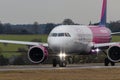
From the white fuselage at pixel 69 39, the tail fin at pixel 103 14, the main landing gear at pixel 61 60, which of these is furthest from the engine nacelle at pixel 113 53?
the tail fin at pixel 103 14

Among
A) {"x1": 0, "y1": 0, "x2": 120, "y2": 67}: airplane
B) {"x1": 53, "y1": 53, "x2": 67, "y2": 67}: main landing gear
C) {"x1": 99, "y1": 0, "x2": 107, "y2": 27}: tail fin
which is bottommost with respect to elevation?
{"x1": 53, "y1": 53, "x2": 67, "y2": 67}: main landing gear

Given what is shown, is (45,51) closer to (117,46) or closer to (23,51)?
(117,46)

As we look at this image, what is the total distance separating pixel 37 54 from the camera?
6425 cm

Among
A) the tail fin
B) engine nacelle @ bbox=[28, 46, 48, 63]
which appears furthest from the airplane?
the tail fin

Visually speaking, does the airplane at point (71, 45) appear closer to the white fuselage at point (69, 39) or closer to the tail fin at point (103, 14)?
the white fuselage at point (69, 39)

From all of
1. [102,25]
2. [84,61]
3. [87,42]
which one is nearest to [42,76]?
[87,42]

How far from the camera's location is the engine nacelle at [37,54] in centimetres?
6356

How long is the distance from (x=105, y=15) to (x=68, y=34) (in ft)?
65.5

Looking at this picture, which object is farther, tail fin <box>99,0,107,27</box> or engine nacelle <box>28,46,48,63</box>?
tail fin <box>99,0,107,27</box>

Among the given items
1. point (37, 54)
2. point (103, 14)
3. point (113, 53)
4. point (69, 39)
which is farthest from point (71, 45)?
point (103, 14)

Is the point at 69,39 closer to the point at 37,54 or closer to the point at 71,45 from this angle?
the point at 71,45

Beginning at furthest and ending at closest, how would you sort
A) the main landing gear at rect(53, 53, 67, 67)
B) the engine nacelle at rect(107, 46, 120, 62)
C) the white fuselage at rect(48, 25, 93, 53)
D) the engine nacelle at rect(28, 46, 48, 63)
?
the engine nacelle at rect(28, 46, 48, 63)
the engine nacelle at rect(107, 46, 120, 62)
the white fuselage at rect(48, 25, 93, 53)
the main landing gear at rect(53, 53, 67, 67)

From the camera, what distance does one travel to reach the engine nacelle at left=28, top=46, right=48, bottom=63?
63562 millimetres

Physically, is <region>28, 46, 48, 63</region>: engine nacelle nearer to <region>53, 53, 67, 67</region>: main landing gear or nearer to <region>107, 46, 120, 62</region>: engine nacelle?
<region>53, 53, 67, 67</region>: main landing gear
